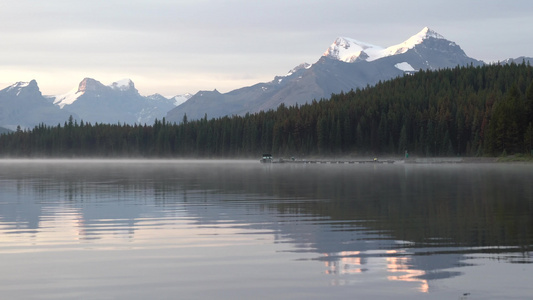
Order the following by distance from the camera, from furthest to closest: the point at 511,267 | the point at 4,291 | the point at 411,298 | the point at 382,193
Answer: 1. the point at 382,193
2. the point at 511,267
3. the point at 4,291
4. the point at 411,298

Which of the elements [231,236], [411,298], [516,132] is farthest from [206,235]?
[516,132]

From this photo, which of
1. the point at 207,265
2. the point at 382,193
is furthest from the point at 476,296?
the point at 382,193

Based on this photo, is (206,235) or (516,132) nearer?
(206,235)

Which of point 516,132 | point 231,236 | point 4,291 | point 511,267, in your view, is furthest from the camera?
point 516,132

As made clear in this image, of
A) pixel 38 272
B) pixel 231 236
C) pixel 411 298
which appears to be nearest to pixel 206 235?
pixel 231 236

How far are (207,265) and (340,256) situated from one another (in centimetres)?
461

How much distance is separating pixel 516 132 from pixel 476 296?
171718 millimetres

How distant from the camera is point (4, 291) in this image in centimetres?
1930

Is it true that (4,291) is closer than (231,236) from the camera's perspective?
Yes

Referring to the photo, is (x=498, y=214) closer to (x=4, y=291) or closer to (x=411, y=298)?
(x=411, y=298)

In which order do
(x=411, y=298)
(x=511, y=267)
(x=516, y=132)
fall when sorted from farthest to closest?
(x=516, y=132) < (x=511, y=267) < (x=411, y=298)

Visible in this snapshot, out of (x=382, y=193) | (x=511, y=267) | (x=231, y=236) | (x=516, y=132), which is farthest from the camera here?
(x=516, y=132)

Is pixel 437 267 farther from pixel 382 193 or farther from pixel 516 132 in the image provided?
pixel 516 132

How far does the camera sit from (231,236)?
30.5 meters
